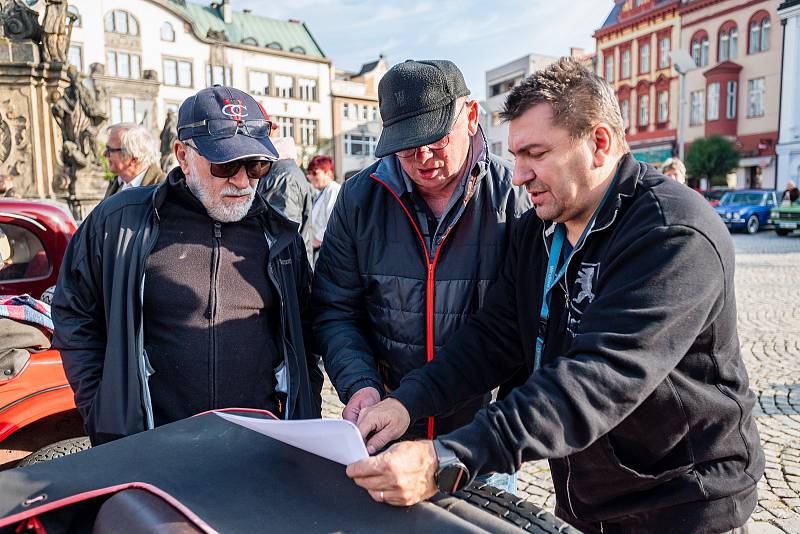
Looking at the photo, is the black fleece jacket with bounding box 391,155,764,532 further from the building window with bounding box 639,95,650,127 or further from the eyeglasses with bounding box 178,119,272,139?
the building window with bounding box 639,95,650,127

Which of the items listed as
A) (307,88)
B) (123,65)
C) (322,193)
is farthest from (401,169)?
(307,88)

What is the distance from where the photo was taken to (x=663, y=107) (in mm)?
41938

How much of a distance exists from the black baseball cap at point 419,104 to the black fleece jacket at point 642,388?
67cm

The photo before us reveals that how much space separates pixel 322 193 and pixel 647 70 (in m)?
41.4

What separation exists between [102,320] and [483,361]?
4.52 feet

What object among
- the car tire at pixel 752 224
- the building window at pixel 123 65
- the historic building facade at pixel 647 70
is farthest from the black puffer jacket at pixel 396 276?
the building window at pixel 123 65

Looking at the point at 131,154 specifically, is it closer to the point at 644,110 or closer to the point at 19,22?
the point at 19,22

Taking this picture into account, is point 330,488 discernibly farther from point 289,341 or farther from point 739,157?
point 739,157

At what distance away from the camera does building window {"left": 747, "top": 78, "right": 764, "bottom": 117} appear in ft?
119

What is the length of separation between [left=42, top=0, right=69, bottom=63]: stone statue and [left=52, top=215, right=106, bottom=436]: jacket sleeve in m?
9.17

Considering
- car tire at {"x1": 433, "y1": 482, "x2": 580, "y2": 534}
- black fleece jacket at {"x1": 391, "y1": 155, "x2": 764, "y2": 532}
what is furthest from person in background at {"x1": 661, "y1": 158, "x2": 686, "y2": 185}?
car tire at {"x1": 433, "y1": 482, "x2": 580, "y2": 534}

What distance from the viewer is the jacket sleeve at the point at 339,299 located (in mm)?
2389

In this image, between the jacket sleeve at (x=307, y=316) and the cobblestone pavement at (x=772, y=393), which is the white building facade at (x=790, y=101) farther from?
the jacket sleeve at (x=307, y=316)

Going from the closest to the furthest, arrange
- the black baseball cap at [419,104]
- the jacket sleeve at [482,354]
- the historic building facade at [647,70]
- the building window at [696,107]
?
the jacket sleeve at [482,354] → the black baseball cap at [419,104] → the building window at [696,107] → the historic building facade at [647,70]
